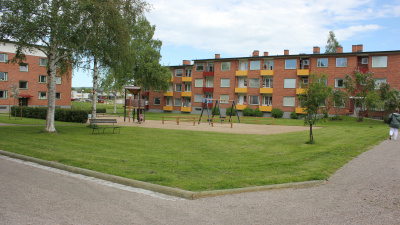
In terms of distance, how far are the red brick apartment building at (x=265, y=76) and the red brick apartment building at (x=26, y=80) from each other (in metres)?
22.7

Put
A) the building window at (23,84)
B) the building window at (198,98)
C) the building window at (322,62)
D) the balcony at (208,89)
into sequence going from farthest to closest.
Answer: the building window at (198,98), the balcony at (208,89), the building window at (23,84), the building window at (322,62)

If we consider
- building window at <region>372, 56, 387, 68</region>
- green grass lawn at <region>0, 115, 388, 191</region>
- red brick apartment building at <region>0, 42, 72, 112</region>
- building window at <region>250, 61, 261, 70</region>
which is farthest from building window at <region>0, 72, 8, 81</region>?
building window at <region>372, 56, 387, 68</region>

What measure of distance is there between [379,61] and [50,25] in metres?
41.9

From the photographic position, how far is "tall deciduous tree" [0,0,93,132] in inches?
575

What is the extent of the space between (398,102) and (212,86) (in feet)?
102

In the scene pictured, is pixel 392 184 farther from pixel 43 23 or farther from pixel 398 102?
pixel 398 102

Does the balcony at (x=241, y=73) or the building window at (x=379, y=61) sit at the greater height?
the building window at (x=379, y=61)

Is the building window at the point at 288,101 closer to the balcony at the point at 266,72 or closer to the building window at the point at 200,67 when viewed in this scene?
the balcony at the point at 266,72

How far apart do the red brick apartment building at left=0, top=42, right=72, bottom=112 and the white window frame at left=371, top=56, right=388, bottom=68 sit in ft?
149

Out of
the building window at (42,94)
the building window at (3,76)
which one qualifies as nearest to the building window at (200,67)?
the building window at (42,94)

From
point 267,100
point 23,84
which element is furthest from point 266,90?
point 23,84

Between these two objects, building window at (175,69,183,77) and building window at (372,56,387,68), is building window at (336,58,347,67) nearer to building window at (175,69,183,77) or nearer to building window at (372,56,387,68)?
building window at (372,56,387,68)

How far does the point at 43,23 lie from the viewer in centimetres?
1511

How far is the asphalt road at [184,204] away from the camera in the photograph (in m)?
4.94
